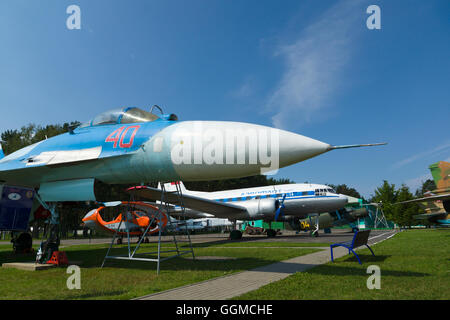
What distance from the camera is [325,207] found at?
2277 cm

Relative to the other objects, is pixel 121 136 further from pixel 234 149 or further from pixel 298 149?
pixel 298 149

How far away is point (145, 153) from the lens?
6.48m

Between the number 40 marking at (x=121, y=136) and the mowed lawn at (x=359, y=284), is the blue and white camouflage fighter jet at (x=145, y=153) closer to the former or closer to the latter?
the number 40 marking at (x=121, y=136)

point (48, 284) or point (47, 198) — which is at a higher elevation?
point (47, 198)

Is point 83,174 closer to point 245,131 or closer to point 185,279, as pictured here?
point 185,279

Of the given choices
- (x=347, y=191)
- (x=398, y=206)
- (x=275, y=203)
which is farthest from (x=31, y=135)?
(x=347, y=191)

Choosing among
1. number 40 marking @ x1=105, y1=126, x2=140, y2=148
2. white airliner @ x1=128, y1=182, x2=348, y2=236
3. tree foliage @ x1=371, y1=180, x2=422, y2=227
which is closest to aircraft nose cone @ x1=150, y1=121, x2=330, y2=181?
number 40 marking @ x1=105, y1=126, x2=140, y2=148

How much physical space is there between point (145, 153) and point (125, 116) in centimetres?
165

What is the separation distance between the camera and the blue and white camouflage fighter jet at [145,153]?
17.7 ft

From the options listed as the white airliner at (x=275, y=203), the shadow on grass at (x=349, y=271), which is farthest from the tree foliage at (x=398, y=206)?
the shadow on grass at (x=349, y=271)
